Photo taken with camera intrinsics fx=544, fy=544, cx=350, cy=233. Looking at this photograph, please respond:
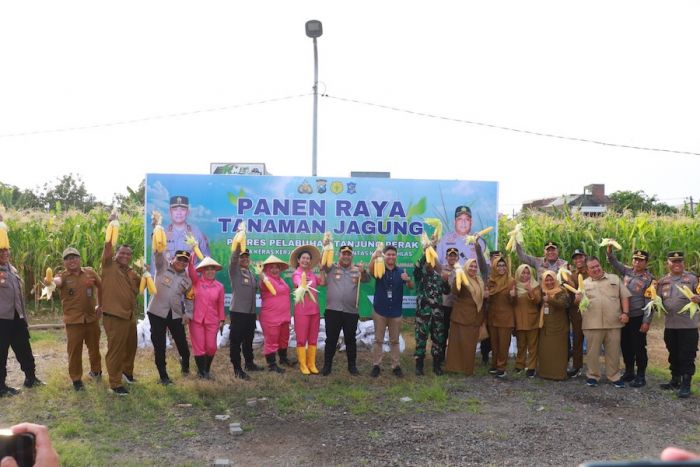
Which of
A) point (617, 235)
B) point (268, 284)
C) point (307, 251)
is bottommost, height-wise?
point (268, 284)

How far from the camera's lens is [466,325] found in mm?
7855

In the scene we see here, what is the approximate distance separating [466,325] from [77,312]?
518 centimetres

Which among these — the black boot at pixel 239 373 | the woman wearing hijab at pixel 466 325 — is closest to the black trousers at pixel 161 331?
the black boot at pixel 239 373

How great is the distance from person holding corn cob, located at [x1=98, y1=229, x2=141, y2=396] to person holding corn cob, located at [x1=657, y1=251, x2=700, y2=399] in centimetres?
691

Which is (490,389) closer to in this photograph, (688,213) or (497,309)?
(497,309)

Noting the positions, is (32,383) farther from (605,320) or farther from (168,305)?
(605,320)

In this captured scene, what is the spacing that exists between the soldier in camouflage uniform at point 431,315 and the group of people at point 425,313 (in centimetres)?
1

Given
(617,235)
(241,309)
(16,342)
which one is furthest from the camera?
(617,235)

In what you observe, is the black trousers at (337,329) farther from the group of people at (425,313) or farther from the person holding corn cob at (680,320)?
the person holding corn cob at (680,320)

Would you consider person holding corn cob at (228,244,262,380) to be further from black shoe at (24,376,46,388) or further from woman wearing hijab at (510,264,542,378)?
woman wearing hijab at (510,264,542,378)

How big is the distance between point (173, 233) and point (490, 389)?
18.9 ft

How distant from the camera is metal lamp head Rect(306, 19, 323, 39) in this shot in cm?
1081

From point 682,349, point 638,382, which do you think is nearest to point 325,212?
point 638,382

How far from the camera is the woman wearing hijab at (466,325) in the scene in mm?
7828
